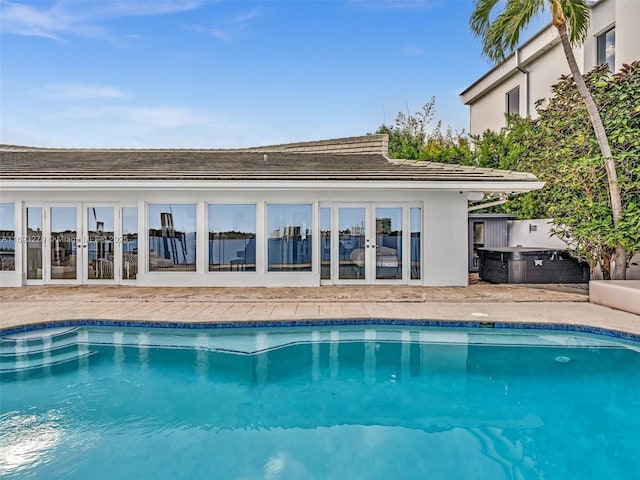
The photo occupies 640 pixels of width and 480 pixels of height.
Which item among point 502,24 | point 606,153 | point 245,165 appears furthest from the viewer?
point 245,165

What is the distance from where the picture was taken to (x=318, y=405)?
15.8 feet

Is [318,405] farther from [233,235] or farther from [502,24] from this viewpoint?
[502,24]

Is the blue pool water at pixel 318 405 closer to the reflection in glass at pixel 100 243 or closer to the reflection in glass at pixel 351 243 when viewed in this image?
the reflection in glass at pixel 351 243

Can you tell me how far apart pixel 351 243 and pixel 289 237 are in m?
1.59

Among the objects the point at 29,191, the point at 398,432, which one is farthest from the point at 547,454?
the point at 29,191

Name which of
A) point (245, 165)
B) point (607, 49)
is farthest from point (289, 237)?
point (607, 49)

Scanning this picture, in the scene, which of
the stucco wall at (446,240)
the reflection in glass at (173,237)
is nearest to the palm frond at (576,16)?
the stucco wall at (446,240)

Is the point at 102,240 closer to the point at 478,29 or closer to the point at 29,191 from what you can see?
the point at 29,191

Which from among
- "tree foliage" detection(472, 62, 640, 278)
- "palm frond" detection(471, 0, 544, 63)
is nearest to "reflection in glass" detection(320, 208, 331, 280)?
"palm frond" detection(471, 0, 544, 63)

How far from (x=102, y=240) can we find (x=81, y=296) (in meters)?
2.17

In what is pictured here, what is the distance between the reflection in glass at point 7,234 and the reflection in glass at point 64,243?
3.14 ft

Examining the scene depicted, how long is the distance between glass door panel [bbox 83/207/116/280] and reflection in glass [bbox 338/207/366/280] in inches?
231

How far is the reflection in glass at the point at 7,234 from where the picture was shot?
→ 1066cm

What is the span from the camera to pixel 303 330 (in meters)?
6.95
